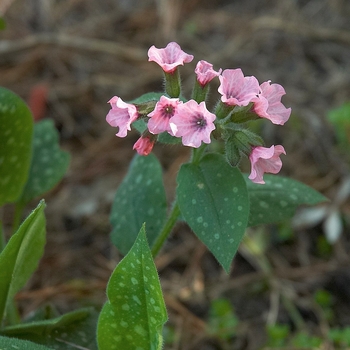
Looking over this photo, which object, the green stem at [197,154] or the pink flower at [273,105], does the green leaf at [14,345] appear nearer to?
the green stem at [197,154]

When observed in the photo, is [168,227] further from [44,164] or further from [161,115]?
[44,164]

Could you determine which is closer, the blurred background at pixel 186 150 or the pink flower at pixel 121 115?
the pink flower at pixel 121 115

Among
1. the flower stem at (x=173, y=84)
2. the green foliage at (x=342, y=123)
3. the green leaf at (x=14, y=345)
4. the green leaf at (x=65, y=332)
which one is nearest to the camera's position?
the green leaf at (x=14, y=345)

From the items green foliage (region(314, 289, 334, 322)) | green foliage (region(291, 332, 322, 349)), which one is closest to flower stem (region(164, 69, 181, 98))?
green foliage (region(291, 332, 322, 349))

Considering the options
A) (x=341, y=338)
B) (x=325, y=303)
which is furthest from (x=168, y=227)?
(x=325, y=303)

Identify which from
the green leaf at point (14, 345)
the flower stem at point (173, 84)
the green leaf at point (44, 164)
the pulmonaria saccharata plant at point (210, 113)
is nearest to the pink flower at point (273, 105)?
the pulmonaria saccharata plant at point (210, 113)

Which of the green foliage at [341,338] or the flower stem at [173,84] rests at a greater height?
the flower stem at [173,84]
